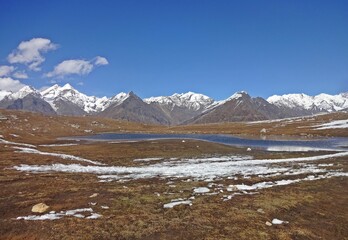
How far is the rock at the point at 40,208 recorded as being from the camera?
21.6m

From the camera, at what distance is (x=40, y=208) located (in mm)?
21844

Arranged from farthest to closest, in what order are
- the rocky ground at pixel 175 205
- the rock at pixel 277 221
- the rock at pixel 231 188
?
the rock at pixel 231 188, the rock at pixel 277 221, the rocky ground at pixel 175 205

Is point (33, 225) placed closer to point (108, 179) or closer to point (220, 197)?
point (220, 197)

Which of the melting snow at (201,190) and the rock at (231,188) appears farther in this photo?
the rock at (231,188)


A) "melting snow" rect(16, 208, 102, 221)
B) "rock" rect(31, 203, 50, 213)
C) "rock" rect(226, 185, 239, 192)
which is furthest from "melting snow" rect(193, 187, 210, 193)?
"rock" rect(31, 203, 50, 213)

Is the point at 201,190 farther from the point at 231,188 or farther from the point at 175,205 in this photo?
the point at 175,205

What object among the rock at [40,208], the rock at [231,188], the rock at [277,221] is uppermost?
the rock at [40,208]

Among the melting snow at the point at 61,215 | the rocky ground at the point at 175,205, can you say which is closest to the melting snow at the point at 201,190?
the rocky ground at the point at 175,205

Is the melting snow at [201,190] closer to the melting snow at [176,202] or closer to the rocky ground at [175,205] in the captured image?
the rocky ground at [175,205]

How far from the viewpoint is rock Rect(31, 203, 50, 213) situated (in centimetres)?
2162

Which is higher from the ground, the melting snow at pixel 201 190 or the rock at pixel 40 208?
the rock at pixel 40 208

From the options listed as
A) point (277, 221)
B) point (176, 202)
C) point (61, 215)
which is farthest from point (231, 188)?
point (61, 215)

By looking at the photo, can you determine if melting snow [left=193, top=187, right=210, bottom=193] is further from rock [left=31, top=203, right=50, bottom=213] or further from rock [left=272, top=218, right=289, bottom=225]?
rock [left=31, top=203, right=50, bottom=213]

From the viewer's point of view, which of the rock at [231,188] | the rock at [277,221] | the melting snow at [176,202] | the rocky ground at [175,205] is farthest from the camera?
the rock at [231,188]
